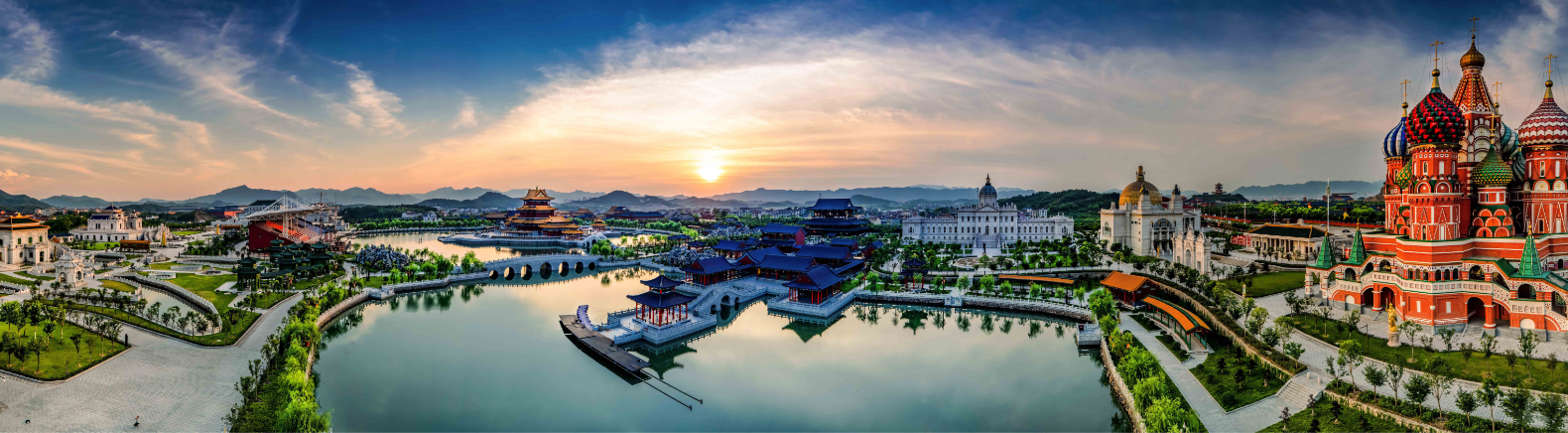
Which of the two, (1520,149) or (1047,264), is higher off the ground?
(1520,149)

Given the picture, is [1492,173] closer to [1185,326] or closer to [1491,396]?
[1185,326]

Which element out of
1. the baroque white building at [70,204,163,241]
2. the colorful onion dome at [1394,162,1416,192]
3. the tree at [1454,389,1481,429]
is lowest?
the tree at [1454,389,1481,429]

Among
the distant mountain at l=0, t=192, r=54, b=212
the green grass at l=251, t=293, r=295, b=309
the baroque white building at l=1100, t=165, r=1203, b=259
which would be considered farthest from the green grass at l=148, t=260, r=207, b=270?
the distant mountain at l=0, t=192, r=54, b=212

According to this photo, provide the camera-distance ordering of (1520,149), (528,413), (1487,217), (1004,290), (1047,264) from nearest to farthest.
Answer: (528,413), (1487,217), (1520,149), (1004,290), (1047,264)

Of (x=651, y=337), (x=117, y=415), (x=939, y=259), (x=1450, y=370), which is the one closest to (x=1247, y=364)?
(x=1450, y=370)

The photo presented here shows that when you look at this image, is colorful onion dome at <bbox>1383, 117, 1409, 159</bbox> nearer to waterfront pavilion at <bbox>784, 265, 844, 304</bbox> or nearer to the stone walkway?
the stone walkway

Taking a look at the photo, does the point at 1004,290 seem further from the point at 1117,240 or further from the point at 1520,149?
the point at 1117,240
